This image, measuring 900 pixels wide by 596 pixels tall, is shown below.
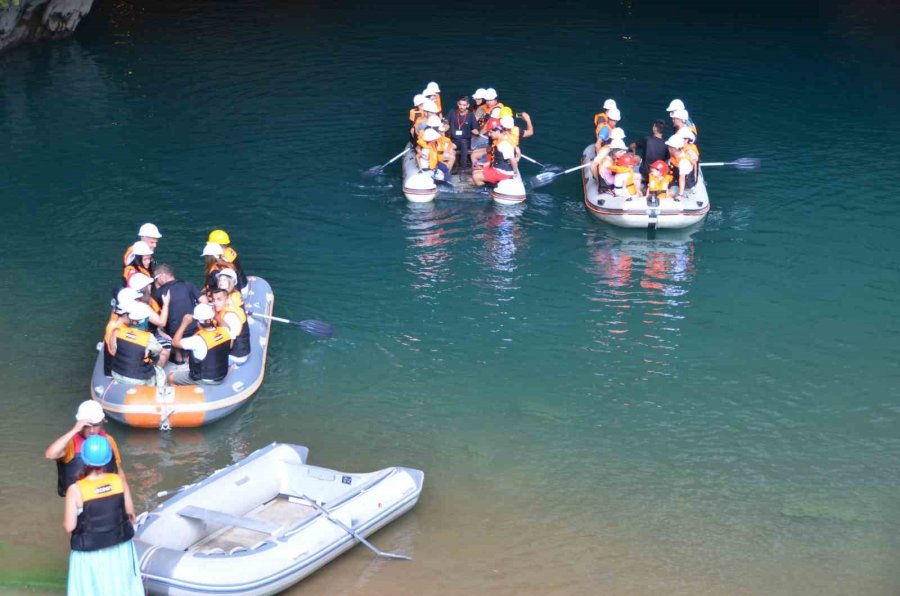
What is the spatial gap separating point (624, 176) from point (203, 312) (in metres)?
6.81

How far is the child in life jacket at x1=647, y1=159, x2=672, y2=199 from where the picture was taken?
48.7 ft

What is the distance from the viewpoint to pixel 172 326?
11.0 metres

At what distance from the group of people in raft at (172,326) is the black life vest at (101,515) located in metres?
3.10

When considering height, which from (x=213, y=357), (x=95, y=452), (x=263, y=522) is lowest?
(x=263, y=522)

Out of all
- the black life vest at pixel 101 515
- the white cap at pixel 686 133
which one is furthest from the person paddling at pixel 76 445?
the white cap at pixel 686 133

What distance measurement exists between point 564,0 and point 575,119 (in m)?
8.32

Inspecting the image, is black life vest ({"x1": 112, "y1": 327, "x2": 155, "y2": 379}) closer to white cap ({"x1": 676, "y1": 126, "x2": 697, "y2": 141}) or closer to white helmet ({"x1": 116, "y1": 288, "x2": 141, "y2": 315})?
white helmet ({"x1": 116, "y1": 288, "x2": 141, "y2": 315})

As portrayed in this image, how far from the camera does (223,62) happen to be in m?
21.4

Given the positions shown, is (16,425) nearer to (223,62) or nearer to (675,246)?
(675,246)

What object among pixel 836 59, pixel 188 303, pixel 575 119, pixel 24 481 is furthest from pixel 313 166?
pixel 836 59

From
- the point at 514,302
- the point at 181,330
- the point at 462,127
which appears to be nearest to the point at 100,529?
the point at 181,330

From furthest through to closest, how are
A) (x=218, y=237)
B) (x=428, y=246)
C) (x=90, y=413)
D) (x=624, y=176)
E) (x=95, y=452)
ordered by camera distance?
(x=624, y=176), (x=428, y=246), (x=218, y=237), (x=90, y=413), (x=95, y=452)

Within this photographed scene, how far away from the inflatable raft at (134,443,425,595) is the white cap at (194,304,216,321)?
141cm

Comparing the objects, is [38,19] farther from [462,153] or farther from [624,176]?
[624,176]
